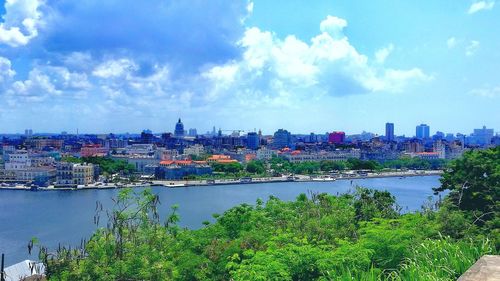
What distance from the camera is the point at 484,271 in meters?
1.62

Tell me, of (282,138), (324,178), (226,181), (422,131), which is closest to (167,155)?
(226,181)

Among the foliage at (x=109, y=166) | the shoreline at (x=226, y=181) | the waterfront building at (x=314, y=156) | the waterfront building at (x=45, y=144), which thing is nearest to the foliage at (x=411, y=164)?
the shoreline at (x=226, y=181)

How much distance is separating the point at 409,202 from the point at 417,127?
7728 cm

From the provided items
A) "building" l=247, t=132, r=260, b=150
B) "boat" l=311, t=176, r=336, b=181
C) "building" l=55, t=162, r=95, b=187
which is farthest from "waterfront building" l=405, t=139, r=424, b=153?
Answer: "building" l=55, t=162, r=95, b=187

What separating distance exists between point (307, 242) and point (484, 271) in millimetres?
2526

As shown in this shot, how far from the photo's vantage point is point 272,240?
4102mm

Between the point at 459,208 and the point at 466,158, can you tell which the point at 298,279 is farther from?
the point at 466,158

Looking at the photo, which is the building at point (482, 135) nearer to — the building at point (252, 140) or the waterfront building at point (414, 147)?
the waterfront building at point (414, 147)

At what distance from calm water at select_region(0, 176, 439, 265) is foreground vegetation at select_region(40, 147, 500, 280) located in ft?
19.9

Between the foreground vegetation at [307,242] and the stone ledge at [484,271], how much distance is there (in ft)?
0.58

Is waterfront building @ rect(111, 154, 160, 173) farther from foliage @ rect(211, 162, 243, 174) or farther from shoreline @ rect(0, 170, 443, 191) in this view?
shoreline @ rect(0, 170, 443, 191)

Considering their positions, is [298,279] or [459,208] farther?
[459,208]

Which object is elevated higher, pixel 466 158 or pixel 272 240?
pixel 466 158

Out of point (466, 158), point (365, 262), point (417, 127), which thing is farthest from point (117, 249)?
point (417, 127)
